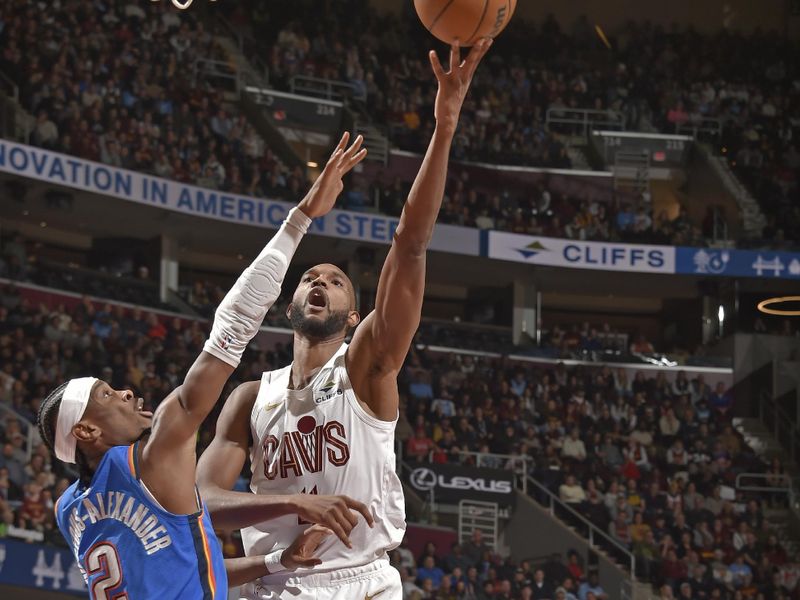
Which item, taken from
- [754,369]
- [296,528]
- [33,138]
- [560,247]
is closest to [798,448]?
[754,369]

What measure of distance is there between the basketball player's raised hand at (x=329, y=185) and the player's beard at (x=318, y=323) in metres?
0.48

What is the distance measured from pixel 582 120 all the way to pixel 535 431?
1041 centimetres

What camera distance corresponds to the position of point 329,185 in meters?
4.38

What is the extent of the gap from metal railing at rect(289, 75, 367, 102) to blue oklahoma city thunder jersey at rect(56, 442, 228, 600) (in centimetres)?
2321

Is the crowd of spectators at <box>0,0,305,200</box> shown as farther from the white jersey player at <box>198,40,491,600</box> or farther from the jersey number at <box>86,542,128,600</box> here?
the jersey number at <box>86,542,128,600</box>

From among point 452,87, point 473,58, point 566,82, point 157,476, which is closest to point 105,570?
point 157,476

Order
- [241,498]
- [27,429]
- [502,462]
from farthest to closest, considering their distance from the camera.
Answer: [502,462], [27,429], [241,498]

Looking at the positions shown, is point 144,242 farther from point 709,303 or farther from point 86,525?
point 86,525

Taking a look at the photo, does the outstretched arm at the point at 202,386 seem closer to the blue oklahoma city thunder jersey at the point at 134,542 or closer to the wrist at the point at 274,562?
the blue oklahoma city thunder jersey at the point at 134,542

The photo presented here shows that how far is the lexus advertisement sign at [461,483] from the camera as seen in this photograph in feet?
62.8

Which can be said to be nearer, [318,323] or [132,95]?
[318,323]

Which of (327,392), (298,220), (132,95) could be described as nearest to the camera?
(298,220)

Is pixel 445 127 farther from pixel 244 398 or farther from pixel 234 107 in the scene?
pixel 234 107

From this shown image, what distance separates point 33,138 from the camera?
20.0 meters
